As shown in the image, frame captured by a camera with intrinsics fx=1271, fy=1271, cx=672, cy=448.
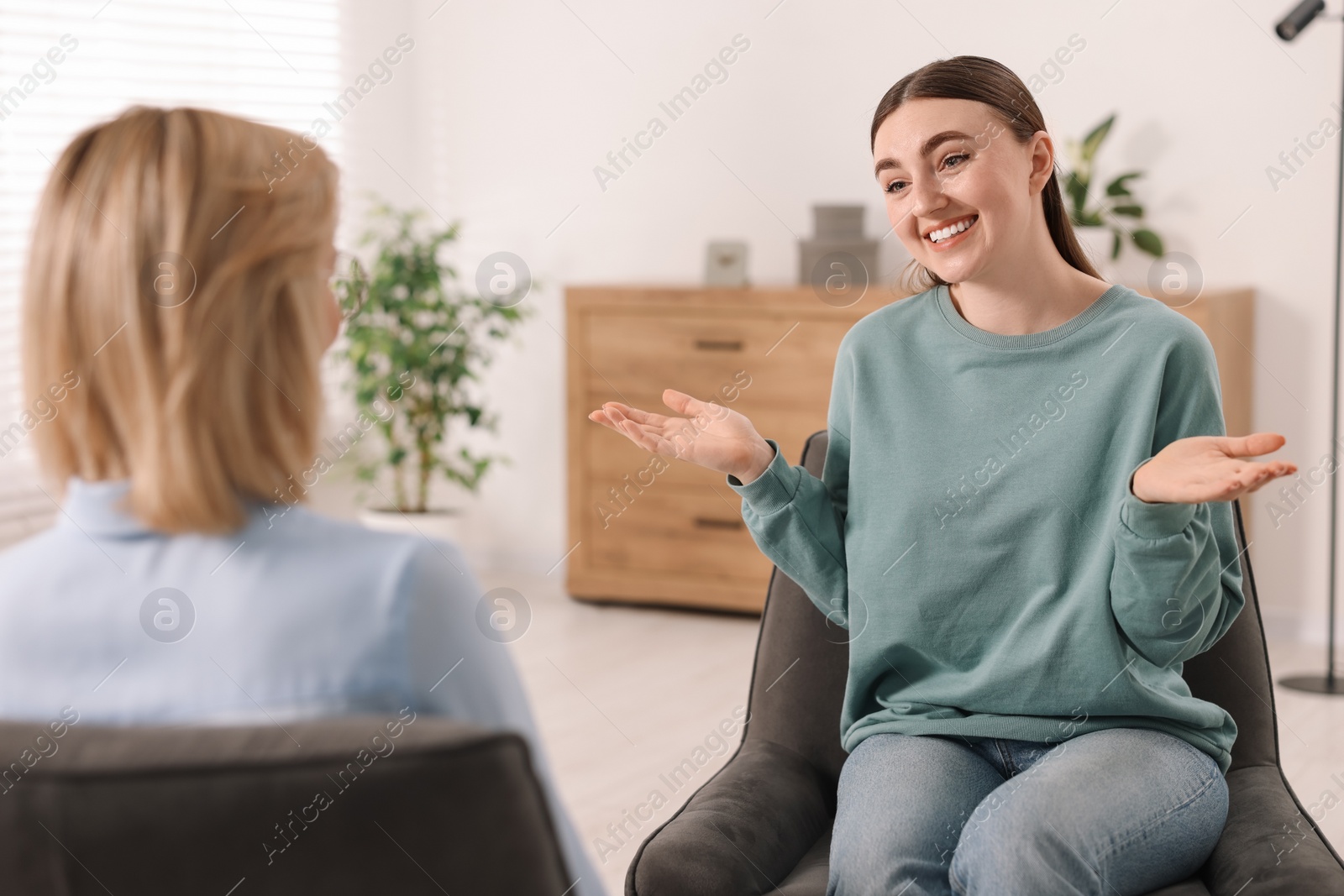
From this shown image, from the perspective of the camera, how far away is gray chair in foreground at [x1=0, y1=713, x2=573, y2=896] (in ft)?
2.01

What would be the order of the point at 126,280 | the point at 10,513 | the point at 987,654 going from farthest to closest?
the point at 10,513
the point at 987,654
the point at 126,280

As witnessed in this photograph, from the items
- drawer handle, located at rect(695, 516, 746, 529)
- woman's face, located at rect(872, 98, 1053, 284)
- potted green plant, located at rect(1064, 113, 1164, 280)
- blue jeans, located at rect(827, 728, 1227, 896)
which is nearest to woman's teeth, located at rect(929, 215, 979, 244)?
woman's face, located at rect(872, 98, 1053, 284)

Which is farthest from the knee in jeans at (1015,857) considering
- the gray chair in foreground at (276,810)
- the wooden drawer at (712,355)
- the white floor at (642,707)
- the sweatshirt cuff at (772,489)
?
the wooden drawer at (712,355)

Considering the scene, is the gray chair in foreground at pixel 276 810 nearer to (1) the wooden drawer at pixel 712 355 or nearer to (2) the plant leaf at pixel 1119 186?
(1) the wooden drawer at pixel 712 355

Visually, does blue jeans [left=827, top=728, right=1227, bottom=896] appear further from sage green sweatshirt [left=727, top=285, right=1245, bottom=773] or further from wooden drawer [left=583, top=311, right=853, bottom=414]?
wooden drawer [left=583, top=311, right=853, bottom=414]

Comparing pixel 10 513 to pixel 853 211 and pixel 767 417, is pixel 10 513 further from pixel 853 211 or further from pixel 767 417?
pixel 853 211

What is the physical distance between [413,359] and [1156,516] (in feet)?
11.0

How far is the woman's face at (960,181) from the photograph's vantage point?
4.75 feet

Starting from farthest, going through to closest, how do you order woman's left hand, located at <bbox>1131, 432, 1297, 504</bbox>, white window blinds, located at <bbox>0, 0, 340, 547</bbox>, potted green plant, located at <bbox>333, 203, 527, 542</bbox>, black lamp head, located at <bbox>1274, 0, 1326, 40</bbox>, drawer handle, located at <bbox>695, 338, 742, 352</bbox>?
potted green plant, located at <bbox>333, 203, 527, 542</bbox> < drawer handle, located at <bbox>695, 338, 742, 352</bbox> < white window blinds, located at <bbox>0, 0, 340, 547</bbox> < black lamp head, located at <bbox>1274, 0, 1326, 40</bbox> < woman's left hand, located at <bbox>1131, 432, 1297, 504</bbox>

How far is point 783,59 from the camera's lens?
423 centimetres

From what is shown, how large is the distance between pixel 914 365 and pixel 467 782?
1029 millimetres

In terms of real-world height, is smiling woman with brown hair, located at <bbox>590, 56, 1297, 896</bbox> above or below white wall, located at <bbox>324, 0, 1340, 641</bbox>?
below

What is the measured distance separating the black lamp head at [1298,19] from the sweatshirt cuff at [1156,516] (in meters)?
2.44

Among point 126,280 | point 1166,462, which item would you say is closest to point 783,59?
point 1166,462
